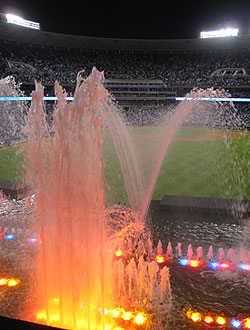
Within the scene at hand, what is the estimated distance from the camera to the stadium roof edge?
125ft

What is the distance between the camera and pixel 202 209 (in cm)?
936

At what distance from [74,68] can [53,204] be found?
1550 inches

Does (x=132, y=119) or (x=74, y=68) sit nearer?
(x=132, y=119)

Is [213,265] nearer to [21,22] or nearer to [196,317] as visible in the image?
[196,317]

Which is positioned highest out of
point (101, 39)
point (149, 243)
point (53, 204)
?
point (101, 39)

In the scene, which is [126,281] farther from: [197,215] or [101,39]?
[101,39]

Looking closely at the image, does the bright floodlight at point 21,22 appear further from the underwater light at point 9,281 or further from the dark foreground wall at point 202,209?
the underwater light at point 9,281

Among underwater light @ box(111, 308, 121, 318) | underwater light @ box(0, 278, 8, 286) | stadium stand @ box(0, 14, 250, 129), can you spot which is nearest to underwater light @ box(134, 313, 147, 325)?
underwater light @ box(111, 308, 121, 318)

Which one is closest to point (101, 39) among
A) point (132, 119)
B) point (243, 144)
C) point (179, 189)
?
point (132, 119)

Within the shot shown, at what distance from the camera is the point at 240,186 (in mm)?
11750

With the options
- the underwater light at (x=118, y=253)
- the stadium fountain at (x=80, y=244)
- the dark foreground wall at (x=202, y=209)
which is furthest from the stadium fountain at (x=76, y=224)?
the dark foreground wall at (x=202, y=209)

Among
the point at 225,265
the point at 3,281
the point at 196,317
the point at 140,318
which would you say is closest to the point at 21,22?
the point at 3,281

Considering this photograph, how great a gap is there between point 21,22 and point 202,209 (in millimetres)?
36408

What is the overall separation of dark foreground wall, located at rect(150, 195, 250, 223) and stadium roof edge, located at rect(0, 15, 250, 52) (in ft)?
114
